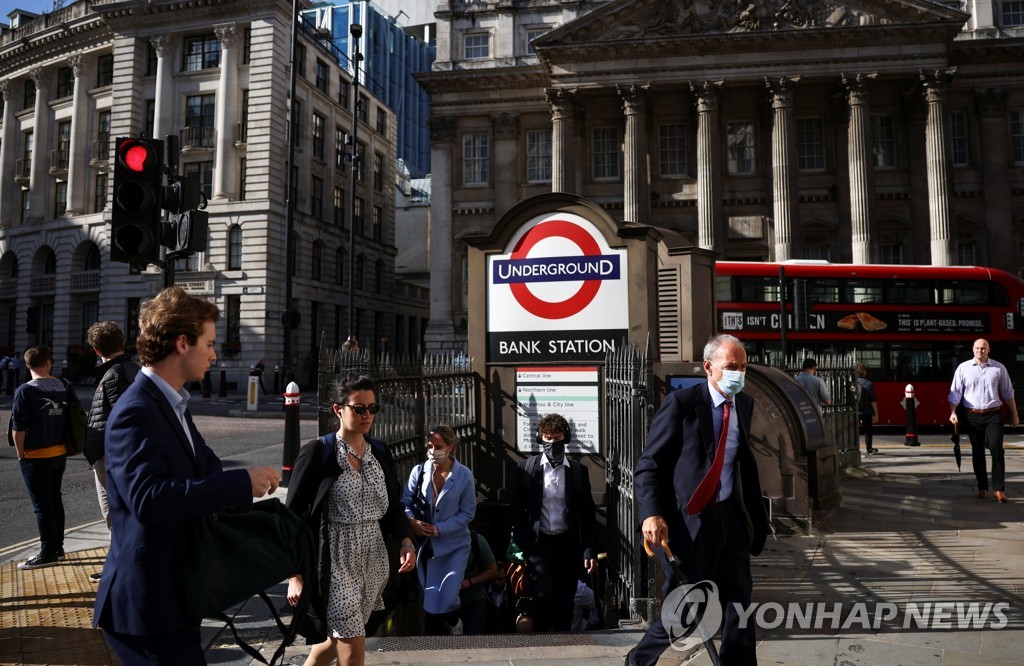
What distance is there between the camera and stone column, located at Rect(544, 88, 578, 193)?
32656mm

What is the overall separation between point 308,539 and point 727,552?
2003 mm

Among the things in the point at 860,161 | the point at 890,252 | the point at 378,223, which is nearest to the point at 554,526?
the point at 860,161

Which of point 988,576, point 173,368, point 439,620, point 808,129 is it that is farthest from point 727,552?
point 808,129

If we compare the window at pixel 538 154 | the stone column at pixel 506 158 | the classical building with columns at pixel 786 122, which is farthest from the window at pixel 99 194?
the window at pixel 538 154

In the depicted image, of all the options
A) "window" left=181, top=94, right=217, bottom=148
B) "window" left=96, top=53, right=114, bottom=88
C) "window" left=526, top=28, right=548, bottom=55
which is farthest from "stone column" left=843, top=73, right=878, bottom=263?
"window" left=96, top=53, right=114, bottom=88

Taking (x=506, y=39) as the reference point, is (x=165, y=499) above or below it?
below

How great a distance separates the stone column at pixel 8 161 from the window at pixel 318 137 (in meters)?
18.3

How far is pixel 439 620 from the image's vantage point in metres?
5.00

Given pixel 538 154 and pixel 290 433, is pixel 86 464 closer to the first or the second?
pixel 290 433

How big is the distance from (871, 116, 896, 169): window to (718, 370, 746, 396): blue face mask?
111ft

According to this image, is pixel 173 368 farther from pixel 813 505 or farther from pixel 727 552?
pixel 813 505

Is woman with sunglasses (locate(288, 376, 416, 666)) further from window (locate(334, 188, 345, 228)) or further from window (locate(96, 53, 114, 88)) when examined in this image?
window (locate(96, 53, 114, 88))

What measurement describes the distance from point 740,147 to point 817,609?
3164 centimetres

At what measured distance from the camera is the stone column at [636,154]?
32.2 m
